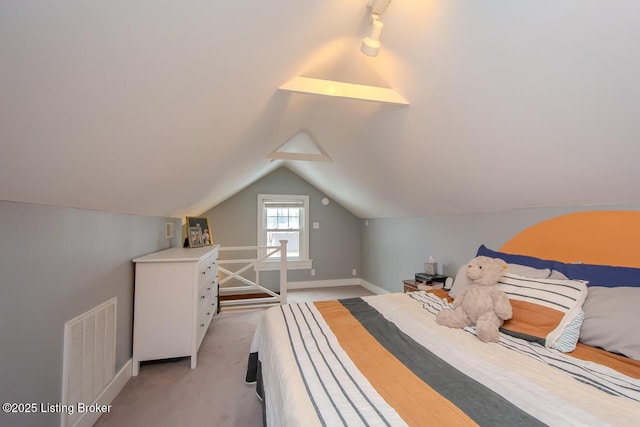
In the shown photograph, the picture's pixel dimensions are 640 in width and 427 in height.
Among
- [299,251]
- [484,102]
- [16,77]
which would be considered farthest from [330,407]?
[299,251]

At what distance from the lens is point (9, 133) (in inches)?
34.3

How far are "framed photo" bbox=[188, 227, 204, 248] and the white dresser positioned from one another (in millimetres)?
957

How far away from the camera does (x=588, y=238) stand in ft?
6.40

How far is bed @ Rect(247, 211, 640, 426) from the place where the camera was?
3.11 ft

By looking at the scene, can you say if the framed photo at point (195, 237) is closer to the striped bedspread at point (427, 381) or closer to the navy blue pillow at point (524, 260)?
the striped bedspread at point (427, 381)

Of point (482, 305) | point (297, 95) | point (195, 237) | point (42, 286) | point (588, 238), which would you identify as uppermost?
point (297, 95)

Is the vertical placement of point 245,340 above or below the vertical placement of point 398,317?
below

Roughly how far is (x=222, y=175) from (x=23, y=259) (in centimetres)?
193

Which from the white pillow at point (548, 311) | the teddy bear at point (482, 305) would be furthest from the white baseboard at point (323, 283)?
the white pillow at point (548, 311)

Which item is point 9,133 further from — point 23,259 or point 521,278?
point 521,278

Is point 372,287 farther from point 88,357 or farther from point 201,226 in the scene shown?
point 88,357

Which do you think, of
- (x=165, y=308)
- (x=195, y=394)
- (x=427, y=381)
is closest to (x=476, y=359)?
(x=427, y=381)

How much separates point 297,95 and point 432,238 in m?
2.56

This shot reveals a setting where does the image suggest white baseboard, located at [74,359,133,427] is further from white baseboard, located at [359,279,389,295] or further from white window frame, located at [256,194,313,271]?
white baseboard, located at [359,279,389,295]
